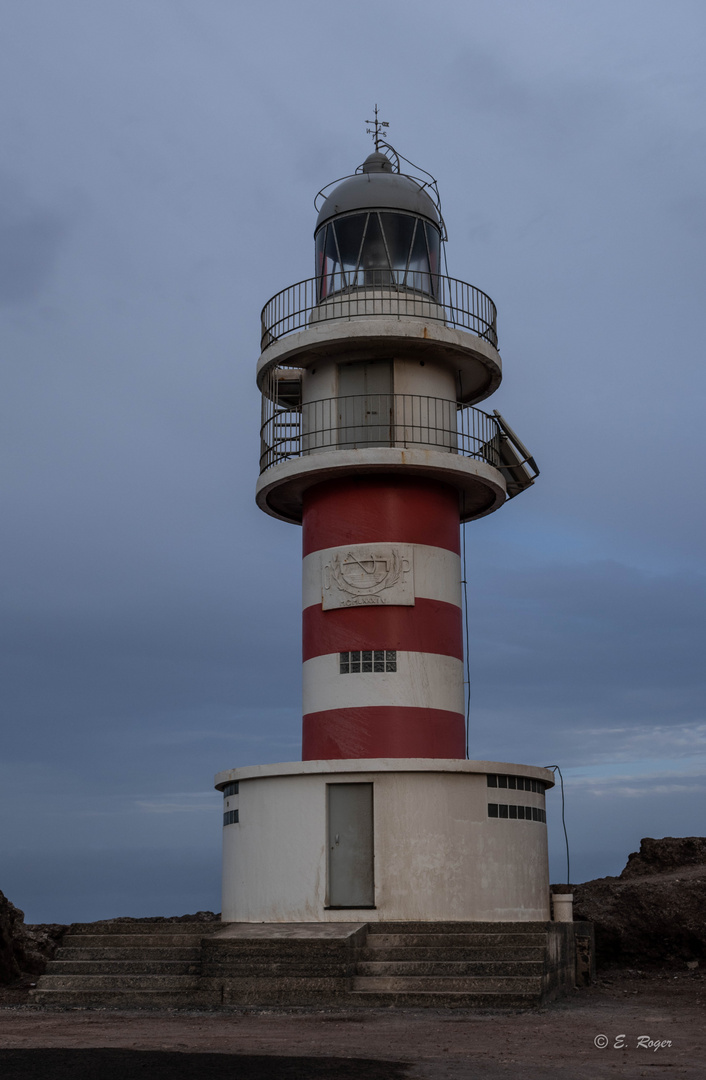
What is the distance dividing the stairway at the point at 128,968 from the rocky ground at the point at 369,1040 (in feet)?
2.18

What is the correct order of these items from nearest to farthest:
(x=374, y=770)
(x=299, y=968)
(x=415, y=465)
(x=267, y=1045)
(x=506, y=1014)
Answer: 1. (x=267, y=1045)
2. (x=506, y=1014)
3. (x=299, y=968)
4. (x=374, y=770)
5. (x=415, y=465)

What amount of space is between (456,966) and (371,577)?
6758mm

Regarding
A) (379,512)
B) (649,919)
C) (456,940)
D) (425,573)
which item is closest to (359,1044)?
(456,940)

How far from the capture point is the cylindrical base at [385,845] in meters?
17.7

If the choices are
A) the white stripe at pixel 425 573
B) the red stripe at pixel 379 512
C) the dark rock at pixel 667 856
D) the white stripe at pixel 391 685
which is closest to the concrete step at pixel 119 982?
the white stripe at pixel 391 685

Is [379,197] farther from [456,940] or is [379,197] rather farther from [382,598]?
[456,940]

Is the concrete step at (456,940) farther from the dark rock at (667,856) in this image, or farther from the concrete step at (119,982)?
the dark rock at (667,856)

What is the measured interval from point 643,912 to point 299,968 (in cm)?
845

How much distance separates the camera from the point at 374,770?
17.9 m

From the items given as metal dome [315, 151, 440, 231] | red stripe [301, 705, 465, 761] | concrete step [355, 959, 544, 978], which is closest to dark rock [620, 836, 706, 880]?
red stripe [301, 705, 465, 761]

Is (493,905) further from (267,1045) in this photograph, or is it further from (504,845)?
(267,1045)

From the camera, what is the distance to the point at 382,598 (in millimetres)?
19641

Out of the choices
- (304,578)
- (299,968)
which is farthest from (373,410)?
(299,968)

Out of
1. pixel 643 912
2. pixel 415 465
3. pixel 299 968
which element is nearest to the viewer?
pixel 299 968
